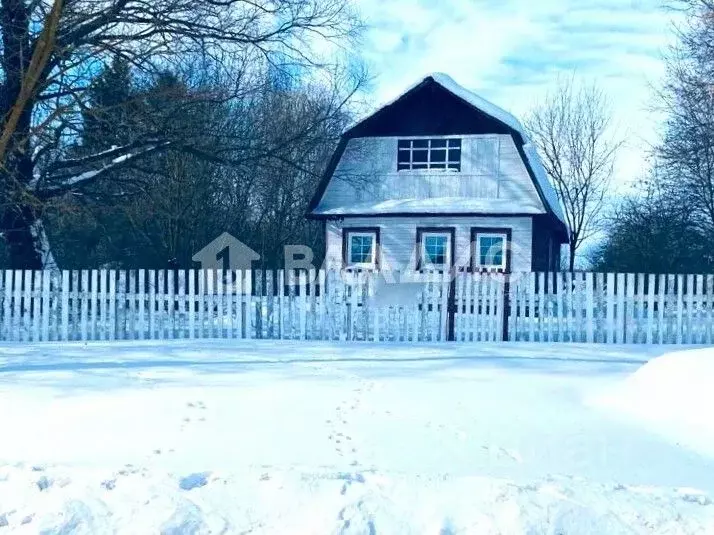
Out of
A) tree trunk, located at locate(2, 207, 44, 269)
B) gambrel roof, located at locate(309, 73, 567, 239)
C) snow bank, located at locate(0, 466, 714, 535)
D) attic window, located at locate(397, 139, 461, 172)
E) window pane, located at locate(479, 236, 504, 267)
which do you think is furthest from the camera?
attic window, located at locate(397, 139, 461, 172)

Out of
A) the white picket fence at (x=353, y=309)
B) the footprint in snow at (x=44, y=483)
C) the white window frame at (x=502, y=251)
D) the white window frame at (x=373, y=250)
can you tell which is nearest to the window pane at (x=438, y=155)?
the white window frame at (x=502, y=251)

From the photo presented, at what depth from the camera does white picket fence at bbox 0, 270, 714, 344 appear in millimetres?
14266

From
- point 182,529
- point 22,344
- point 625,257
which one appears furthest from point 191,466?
point 625,257

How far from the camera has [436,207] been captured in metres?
23.3

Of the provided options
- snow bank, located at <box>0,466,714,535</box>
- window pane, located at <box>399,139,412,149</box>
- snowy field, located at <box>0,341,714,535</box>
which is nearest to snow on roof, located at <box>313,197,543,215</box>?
window pane, located at <box>399,139,412,149</box>

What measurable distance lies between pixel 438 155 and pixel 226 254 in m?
10.5

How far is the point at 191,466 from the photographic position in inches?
216

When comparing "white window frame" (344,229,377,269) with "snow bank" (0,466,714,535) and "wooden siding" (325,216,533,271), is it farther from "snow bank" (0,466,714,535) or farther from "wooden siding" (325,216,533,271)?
"snow bank" (0,466,714,535)

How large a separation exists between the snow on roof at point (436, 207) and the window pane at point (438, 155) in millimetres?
1284

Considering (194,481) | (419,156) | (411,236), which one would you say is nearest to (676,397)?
(194,481)

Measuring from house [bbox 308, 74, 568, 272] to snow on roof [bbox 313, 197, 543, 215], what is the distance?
0.03 meters

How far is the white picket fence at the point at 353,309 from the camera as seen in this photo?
562 inches

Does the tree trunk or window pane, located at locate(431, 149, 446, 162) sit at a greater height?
window pane, located at locate(431, 149, 446, 162)

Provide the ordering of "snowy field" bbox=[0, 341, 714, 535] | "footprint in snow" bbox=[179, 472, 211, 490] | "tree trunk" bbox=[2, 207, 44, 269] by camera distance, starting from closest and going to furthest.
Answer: "snowy field" bbox=[0, 341, 714, 535] → "footprint in snow" bbox=[179, 472, 211, 490] → "tree trunk" bbox=[2, 207, 44, 269]
